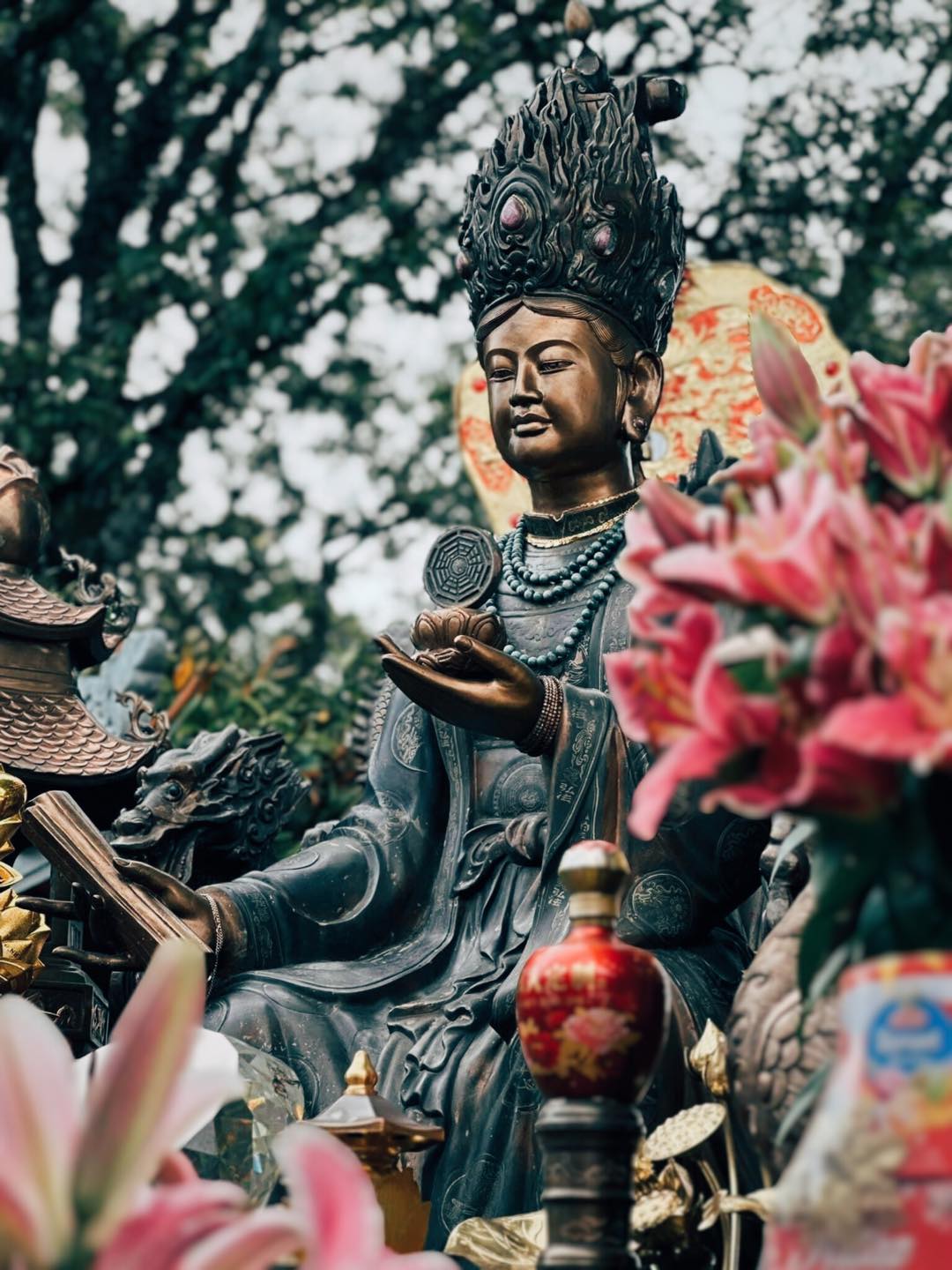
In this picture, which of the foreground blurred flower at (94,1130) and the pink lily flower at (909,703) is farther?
the pink lily flower at (909,703)

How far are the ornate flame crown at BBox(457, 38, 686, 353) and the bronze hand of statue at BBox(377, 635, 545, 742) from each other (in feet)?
3.23

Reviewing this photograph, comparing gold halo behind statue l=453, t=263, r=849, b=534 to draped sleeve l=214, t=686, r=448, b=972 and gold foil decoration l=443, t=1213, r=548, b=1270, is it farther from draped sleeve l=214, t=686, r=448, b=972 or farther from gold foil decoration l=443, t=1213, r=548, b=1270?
gold foil decoration l=443, t=1213, r=548, b=1270

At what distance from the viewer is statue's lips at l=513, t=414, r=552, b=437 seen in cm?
445

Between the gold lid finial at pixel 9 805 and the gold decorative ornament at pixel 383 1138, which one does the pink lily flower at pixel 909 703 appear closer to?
the gold decorative ornament at pixel 383 1138

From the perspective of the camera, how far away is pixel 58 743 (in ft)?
14.7

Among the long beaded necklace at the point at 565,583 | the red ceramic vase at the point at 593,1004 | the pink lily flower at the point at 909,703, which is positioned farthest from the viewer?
the long beaded necklace at the point at 565,583

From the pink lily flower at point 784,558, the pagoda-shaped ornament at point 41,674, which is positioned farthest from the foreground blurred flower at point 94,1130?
the pagoda-shaped ornament at point 41,674

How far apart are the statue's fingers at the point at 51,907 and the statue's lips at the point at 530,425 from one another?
4.09 ft

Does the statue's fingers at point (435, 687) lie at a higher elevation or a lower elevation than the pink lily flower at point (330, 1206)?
higher

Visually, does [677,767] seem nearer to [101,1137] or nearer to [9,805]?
[101,1137]

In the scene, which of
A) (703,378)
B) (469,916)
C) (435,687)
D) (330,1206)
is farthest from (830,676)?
(703,378)

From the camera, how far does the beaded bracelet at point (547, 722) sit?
391 cm

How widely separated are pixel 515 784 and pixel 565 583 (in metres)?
0.40

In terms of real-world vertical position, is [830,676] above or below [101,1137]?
above
